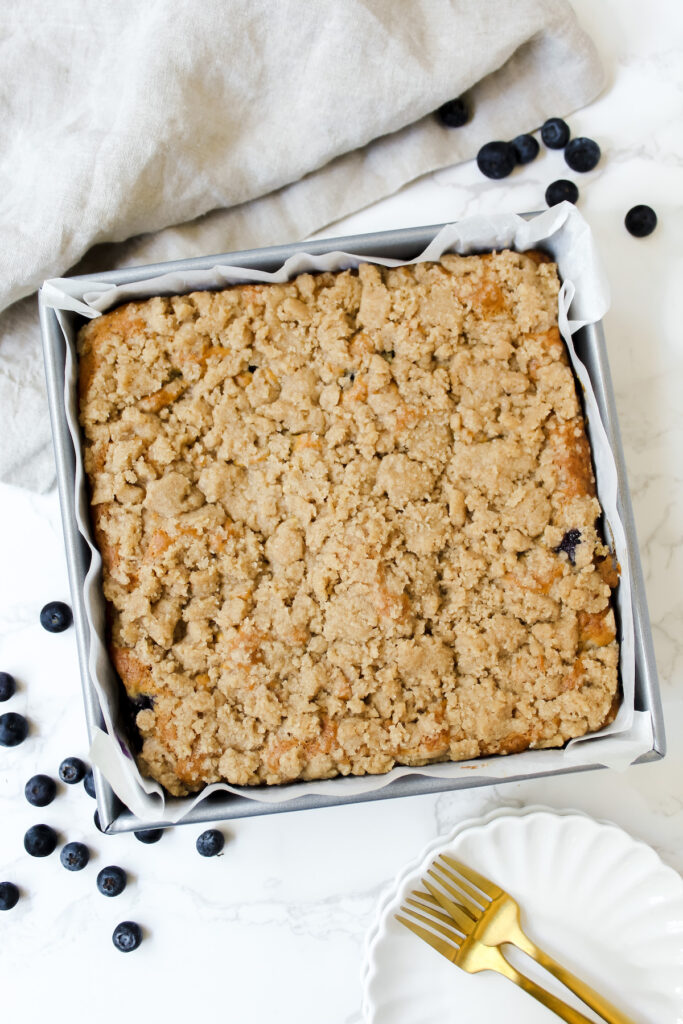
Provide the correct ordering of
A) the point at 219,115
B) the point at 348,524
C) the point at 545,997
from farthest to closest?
the point at 219,115 < the point at 545,997 < the point at 348,524

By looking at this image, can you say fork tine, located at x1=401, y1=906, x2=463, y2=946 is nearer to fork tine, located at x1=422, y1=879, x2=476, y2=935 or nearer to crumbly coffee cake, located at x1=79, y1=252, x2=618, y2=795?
fork tine, located at x1=422, y1=879, x2=476, y2=935

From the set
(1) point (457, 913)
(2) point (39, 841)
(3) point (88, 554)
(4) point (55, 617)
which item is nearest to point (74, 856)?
(2) point (39, 841)

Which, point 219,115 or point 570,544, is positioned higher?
point 219,115

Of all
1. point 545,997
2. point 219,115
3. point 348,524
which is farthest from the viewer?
point 219,115

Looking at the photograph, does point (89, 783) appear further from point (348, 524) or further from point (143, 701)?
point (348, 524)

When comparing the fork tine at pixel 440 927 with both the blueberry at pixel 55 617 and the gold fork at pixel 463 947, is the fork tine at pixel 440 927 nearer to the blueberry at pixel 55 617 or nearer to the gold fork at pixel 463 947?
the gold fork at pixel 463 947

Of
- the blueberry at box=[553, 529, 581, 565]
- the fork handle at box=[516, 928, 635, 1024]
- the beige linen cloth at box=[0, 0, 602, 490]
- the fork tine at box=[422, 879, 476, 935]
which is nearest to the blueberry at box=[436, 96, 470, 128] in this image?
the beige linen cloth at box=[0, 0, 602, 490]

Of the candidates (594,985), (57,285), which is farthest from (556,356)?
(594,985)
